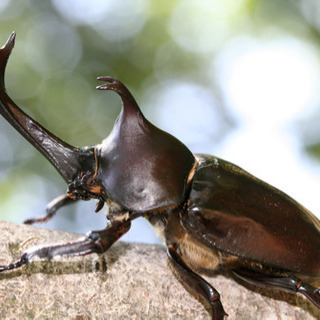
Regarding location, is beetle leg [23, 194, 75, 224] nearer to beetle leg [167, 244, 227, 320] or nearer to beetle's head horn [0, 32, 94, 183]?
beetle's head horn [0, 32, 94, 183]

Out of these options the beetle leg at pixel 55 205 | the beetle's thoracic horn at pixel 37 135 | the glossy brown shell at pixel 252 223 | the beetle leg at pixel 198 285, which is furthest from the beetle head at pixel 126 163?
the beetle leg at pixel 55 205

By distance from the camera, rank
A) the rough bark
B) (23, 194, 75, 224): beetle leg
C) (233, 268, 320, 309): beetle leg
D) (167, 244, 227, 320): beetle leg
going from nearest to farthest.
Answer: the rough bark → (167, 244, 227, 320): beetle leg → (233, 268, 320, 309): beetle leg → (23, 194, 75, 224): beetle leg

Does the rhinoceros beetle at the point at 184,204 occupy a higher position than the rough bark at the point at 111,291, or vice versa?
the rhinoceros beetle at the point at 184,204

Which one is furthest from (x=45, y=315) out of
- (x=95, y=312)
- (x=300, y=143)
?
(x=300, y=143)

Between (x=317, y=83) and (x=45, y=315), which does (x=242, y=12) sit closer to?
(x=317, y=83)

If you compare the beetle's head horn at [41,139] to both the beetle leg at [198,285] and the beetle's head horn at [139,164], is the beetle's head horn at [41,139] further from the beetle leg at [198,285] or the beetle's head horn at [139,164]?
the beetle leg at [198,285]

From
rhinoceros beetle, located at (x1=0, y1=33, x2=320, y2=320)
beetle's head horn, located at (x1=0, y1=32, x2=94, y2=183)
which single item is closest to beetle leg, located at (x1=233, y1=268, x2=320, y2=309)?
rhinoceros beetle, located at (x1=0, y1=33, x2=320, y2=320)

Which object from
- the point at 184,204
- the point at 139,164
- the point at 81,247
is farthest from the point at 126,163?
Result: the point at 81,247
